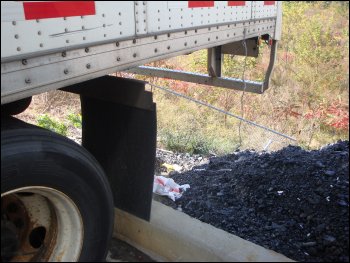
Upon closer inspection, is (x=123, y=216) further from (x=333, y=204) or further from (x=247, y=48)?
(x=247, y=48)

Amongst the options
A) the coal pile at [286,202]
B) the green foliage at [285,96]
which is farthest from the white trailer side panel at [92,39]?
the green foliage at [285,96]

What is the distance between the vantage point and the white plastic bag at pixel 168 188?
388 cm

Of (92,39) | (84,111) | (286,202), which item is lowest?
(286,202)

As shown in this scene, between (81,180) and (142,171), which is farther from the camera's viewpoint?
(142,171)

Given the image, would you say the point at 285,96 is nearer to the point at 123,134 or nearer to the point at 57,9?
the point at 123,134

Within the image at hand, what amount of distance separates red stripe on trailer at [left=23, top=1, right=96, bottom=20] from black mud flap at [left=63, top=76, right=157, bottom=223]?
0.76m

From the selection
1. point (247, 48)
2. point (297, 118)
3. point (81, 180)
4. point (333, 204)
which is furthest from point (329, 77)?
point (81, 180)

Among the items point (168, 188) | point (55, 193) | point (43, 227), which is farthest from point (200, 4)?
point (168, 188)

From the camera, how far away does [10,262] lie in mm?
2119

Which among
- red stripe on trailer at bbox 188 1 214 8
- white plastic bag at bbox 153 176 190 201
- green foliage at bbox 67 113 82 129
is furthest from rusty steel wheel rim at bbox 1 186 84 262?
green foliage at bbox 67 113 82 129

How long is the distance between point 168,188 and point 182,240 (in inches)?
54.6

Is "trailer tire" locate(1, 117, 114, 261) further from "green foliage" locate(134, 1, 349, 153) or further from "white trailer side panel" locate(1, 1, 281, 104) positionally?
"green foliage" locate(134, 1, 349, 153)

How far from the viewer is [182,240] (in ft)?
8.71

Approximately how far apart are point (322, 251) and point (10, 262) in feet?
6.76
